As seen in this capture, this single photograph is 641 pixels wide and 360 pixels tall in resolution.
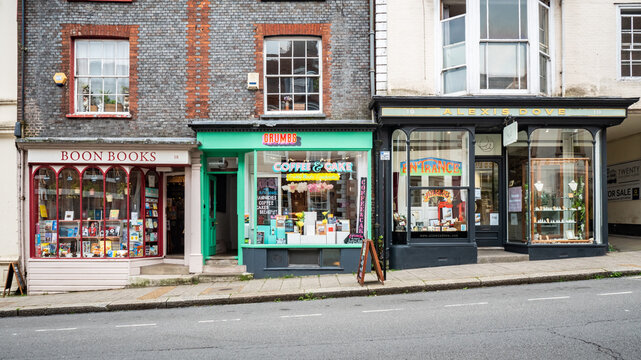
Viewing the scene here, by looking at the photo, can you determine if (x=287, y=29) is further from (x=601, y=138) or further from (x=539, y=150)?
(x=601, y=138)

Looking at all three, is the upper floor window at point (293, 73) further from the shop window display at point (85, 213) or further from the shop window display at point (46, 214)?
the shop window display at point (46, 214)

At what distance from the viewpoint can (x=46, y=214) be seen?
1182cm

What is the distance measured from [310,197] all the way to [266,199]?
1.11 meters

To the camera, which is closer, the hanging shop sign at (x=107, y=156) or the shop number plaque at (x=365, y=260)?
the shop number plaque at (x=365, y=260)

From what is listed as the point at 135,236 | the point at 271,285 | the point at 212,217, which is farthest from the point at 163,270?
the point at 271,285

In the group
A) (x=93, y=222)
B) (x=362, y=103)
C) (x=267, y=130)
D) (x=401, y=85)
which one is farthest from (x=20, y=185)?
(x=401, y=85)

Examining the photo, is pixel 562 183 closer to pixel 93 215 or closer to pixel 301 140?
pixel 301 140

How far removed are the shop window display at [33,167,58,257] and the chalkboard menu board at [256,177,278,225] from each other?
5.03 meters

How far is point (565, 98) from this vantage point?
11.5 metres

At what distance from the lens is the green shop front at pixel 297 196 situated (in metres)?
11.7

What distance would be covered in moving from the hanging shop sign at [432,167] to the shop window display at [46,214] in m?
8.77

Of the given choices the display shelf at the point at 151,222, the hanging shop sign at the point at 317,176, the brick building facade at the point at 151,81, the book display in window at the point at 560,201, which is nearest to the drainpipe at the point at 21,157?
the brick building facade at the point at 151,81

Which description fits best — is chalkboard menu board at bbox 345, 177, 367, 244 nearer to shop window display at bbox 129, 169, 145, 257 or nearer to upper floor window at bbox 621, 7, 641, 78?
shop window display at bbox 129, 169, 145, 257

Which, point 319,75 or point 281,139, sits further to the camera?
point 319,75
